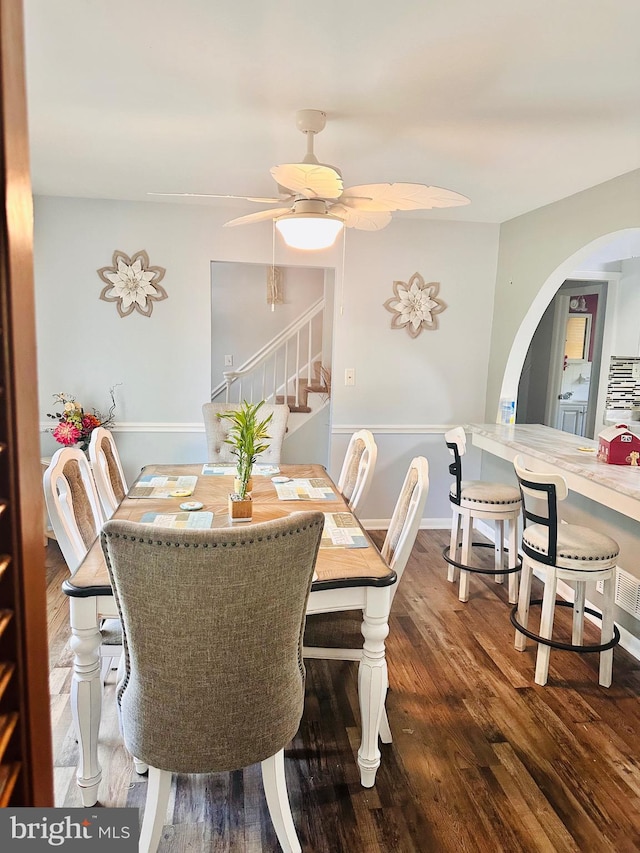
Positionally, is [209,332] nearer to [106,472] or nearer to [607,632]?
[106,472]

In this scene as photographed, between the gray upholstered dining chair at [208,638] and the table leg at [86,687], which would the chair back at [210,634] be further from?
the table leg at [86,687]

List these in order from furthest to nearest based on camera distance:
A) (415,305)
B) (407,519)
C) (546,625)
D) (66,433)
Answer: (415,305)
(66,433)
(546,625)
(407,519)

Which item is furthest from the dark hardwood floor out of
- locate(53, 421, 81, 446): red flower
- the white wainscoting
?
the white wainscoting

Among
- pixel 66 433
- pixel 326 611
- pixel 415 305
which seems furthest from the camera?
pixel 415 305

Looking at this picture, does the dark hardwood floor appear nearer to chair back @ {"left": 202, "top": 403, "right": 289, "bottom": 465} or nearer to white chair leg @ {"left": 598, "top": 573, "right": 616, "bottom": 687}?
white chair leg @ {"left": 598, "top": 573, "right": 616, "bottom": 687}

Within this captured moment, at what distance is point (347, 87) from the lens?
7.00 feet

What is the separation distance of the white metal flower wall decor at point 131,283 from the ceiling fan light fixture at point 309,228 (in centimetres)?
205

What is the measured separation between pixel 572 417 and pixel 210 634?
16.6 ft

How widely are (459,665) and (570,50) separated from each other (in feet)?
8.41

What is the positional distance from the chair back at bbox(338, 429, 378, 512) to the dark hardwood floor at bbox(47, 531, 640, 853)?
0.80 m

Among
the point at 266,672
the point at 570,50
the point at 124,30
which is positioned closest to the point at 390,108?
the point at 570,50

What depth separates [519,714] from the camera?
252cm

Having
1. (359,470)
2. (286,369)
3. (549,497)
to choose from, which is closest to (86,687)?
(359,470)

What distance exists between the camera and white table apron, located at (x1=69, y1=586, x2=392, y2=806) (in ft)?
6.08
